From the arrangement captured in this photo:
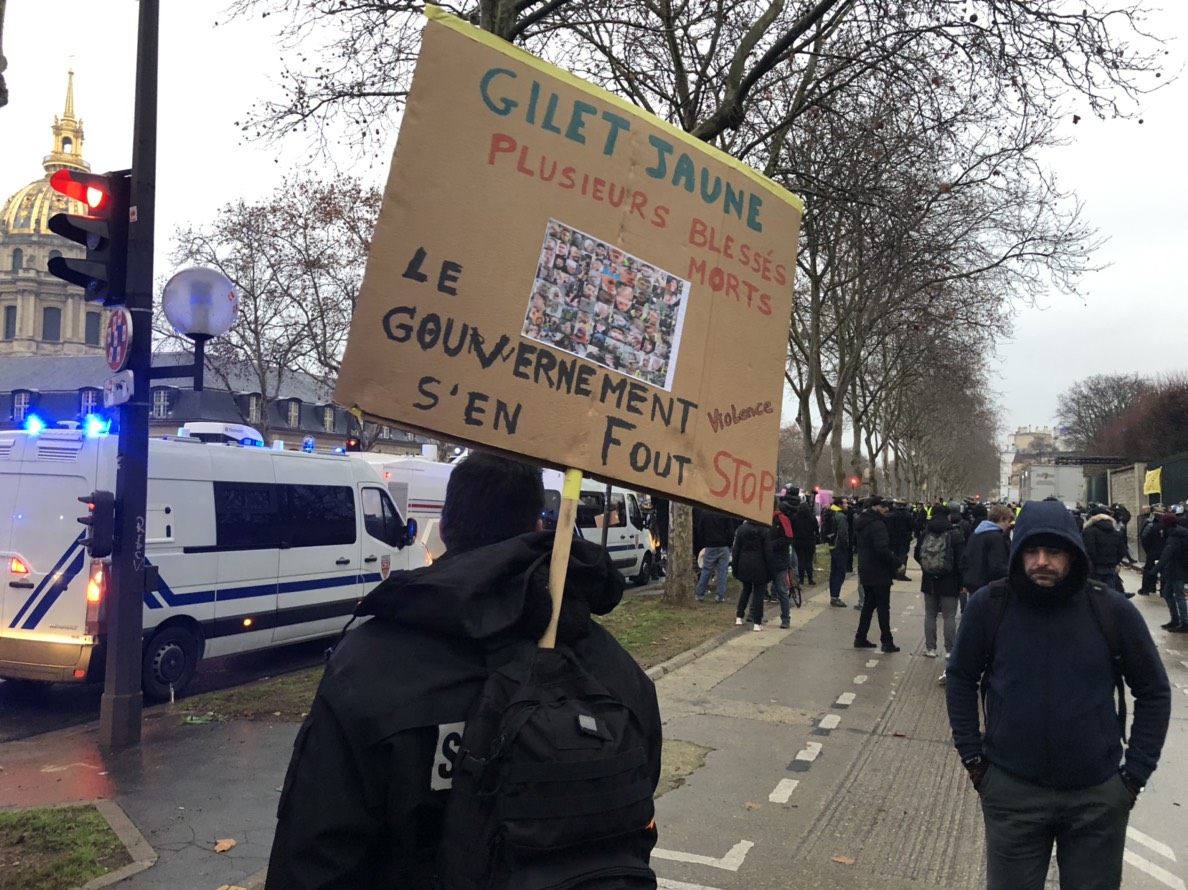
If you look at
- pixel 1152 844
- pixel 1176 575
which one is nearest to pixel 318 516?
pixel 1152 844

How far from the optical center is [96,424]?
7.51 meters

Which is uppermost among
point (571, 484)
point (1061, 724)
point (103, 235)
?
point (103, 235)

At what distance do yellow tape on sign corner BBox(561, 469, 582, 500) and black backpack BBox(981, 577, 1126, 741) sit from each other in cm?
192

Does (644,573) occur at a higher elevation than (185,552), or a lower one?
lower

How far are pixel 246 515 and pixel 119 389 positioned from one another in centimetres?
303

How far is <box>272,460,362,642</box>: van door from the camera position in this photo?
9773 mm

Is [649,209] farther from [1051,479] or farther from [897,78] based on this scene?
[1051,479]

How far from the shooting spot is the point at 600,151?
2.30m

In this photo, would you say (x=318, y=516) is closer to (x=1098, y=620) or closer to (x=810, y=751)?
(x=810, y=751)

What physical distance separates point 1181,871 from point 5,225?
4115 inches

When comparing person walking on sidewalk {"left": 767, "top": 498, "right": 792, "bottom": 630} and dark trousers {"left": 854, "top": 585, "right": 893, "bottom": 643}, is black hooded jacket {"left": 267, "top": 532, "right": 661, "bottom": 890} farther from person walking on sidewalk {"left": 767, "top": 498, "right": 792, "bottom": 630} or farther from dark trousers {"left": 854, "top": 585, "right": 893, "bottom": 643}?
person walking on sidewalk {"left": 767, "top": 498, "right": 792, "bottom": 630}

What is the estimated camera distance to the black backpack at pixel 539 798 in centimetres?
155

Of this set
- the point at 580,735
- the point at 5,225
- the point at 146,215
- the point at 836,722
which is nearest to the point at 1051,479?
the point at 836,722

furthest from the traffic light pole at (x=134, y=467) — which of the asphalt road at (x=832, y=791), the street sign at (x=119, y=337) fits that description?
the asphalt road at (x=832, y=791)
